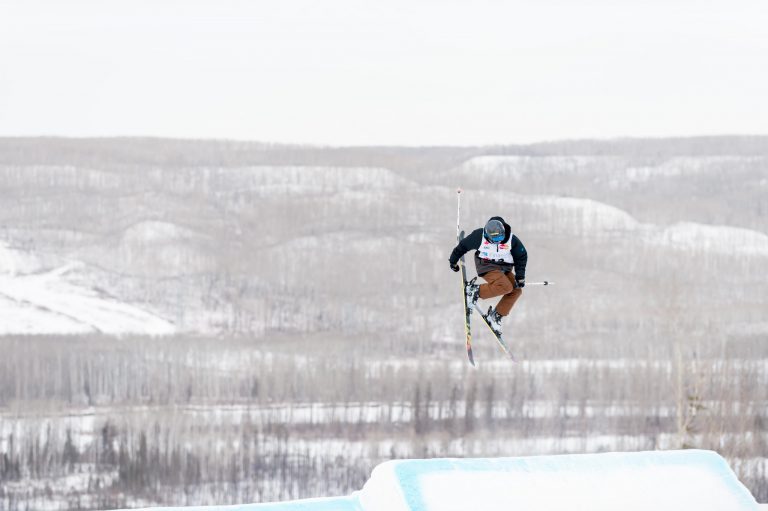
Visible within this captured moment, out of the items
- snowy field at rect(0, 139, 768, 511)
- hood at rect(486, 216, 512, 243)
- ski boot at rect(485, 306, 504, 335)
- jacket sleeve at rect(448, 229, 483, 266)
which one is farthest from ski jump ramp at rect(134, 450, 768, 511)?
snowy field at rect(0, 139, 768, 511)

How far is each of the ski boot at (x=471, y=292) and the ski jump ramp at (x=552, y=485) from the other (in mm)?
2070

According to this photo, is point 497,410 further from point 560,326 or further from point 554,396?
point 560,326

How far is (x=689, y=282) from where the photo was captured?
471ft

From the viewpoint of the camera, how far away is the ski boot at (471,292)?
1692cm

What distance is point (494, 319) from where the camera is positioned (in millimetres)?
17281

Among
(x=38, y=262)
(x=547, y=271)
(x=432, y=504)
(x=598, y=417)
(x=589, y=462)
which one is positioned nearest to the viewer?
(x=432, y=504)

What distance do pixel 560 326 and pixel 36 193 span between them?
256 feet

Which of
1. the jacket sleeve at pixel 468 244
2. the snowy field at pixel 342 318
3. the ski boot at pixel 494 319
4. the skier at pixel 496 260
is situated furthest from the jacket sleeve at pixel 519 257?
the snowy field at pixel 342 318

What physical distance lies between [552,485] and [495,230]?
4110 mm

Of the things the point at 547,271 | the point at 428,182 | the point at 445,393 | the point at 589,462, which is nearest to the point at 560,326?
the point at 547,271

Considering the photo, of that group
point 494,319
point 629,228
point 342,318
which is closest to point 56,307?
point 342,318

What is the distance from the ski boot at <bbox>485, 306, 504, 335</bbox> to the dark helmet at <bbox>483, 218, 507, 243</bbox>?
226 cm

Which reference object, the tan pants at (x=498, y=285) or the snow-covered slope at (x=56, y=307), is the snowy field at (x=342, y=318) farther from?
the tan pants at (x=498, y=285)

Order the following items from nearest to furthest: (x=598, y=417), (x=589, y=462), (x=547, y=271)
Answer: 1. (x=589, y=462)
2. (x=598, y=417)
3. (x=547, y=271)
